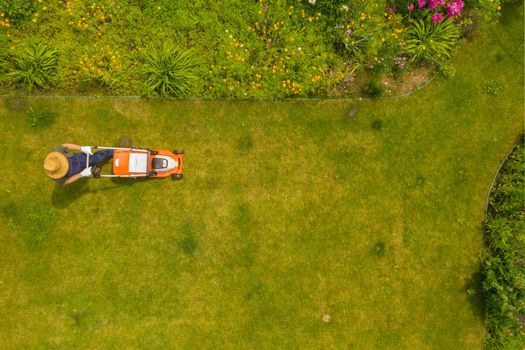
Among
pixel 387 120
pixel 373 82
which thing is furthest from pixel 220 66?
pixel 387 120

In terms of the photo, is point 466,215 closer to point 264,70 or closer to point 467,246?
point 467,246

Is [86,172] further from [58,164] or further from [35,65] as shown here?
[35,65]

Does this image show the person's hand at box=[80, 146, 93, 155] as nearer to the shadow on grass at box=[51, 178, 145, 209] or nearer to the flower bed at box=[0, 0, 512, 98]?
the shadow on grass at box=[51, 178, 145, 209]

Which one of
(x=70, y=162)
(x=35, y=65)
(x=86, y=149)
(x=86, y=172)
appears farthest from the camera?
(x=35, y=65)

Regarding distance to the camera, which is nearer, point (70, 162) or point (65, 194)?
point (70, 162)

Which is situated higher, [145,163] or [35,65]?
[35,65]

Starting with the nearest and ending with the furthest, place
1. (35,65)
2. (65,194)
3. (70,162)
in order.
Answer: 1. (70,162)
2. (35,65)
3. (65,194)

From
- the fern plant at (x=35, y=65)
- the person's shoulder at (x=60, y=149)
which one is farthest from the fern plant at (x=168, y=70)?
the person's shoulder at (x=60, y=149)

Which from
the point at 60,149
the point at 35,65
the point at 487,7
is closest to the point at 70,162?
the point at 60,149
